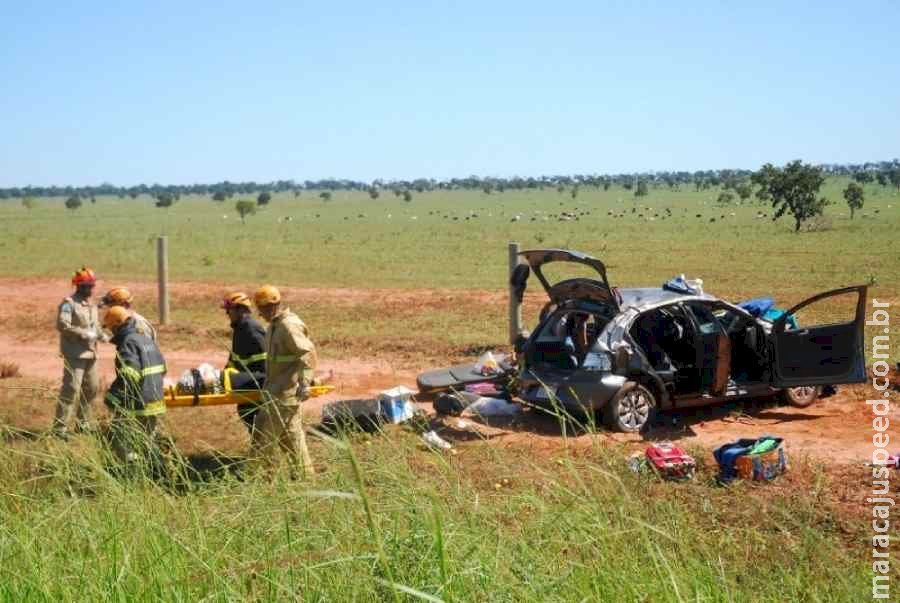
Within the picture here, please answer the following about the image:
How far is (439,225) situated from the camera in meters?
60.8

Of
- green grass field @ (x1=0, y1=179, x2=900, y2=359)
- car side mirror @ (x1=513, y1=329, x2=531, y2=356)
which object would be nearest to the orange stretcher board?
car side mirror @ (x1=513, y1=329, x2=531, y2=356)

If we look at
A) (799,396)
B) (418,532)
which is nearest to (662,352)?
(799,396)

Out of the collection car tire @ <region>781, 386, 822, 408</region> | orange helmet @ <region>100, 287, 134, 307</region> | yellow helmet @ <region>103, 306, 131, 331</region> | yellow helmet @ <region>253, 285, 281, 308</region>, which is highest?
yellow helmet @ <region>253, 285, 281, 308</region>

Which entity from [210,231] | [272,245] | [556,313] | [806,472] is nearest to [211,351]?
[556,313]

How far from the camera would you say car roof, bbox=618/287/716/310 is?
9.95 m

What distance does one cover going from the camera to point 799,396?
35.5 feet

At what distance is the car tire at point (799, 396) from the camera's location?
35.4ft

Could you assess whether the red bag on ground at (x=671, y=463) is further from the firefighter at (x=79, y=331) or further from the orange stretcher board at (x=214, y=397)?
the firefighter at (x=79, y=331)

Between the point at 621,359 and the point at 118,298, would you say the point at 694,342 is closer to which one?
the point at 621,359

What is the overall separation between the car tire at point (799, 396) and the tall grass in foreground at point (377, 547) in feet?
19.5

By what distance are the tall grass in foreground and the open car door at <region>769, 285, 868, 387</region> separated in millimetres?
5397

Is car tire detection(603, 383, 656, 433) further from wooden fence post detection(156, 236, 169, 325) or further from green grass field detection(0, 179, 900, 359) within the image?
wooden fence post detection(156, 236, 169, 325)

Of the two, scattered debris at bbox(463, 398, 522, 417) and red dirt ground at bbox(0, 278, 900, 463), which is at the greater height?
scattered debris at bbox(463, 398, 522, 417)

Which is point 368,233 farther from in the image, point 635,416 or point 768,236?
point 635,416
